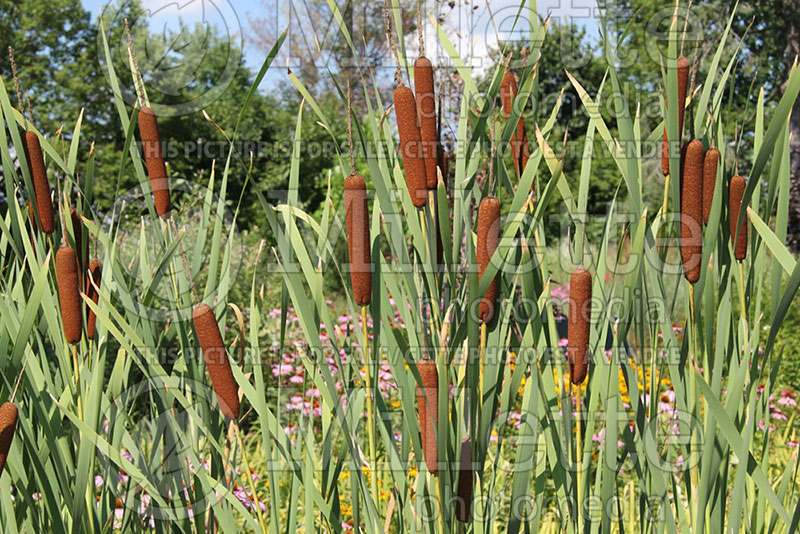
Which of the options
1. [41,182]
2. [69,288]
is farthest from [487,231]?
[41,182]

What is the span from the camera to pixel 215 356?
30.9 inches

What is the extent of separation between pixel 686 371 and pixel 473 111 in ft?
1.67

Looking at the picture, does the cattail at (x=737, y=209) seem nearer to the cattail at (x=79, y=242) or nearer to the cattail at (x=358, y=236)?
the cattail at (x=358, y=236)

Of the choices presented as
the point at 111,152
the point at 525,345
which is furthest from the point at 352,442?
the point at 111,152

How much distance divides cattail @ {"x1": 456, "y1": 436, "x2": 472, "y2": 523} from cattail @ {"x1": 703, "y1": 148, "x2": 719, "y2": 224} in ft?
1.39

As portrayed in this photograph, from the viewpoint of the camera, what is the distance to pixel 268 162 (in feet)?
44.1

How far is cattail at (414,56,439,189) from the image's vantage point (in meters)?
0.79

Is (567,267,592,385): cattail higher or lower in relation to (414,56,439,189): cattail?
lower

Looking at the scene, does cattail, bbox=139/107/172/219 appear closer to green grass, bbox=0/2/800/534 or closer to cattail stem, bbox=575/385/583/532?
green grass, bbox=0/2/800/534

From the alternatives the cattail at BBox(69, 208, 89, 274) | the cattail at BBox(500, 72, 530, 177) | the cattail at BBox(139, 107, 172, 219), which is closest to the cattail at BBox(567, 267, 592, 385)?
the cattail at BBox(500, 72, 530, 177)

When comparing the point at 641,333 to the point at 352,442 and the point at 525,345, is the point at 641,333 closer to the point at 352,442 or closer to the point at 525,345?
the point at 525,345

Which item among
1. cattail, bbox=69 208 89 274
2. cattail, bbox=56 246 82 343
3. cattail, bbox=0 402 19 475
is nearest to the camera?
cattail, bbox=0 402 19 475

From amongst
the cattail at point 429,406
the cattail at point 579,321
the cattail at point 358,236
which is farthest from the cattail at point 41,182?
the cattail at point 579,321

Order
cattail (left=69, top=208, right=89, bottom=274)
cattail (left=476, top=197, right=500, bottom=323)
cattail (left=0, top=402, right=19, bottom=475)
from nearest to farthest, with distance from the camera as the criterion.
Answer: cattail (left=0, top=402, right=19, bottom=475) < cattail (left=476, top=197, right=500, bottom=323) < cattail (left=69, top=208, right=89, bottom=274)
